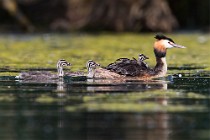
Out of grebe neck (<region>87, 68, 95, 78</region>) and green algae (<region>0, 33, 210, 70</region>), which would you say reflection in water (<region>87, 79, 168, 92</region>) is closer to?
grebe neck (<region>87, 68, 95, 78</region>)

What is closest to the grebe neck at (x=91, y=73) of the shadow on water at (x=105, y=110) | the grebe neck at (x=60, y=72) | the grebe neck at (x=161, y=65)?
the grebe neck at (x=60, y=72)

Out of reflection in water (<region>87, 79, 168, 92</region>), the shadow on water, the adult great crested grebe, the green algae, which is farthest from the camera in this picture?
the green algae

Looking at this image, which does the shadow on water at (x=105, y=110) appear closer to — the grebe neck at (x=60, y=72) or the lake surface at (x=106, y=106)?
the lake surface at (x=106, y=106)

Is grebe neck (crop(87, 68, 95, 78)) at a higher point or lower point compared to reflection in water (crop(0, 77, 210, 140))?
higher

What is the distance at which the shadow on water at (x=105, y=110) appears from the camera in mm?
9727

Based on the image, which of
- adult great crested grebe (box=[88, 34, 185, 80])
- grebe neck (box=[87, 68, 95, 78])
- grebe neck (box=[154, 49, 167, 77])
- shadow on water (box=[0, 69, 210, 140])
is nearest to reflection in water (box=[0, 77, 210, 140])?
shadow on water (box=[0, 69, 210, 140])

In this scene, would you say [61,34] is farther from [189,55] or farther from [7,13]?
[189,55]

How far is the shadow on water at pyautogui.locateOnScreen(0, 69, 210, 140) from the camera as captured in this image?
9.73 metres

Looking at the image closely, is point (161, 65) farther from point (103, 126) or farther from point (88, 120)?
point (103, 126)

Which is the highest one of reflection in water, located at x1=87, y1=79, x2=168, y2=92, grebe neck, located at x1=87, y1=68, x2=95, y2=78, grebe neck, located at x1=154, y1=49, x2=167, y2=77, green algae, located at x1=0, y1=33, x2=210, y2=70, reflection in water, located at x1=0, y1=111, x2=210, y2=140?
green algae, located at x1=0, y1=33, x2=210, y2=70

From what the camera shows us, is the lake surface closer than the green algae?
Yes

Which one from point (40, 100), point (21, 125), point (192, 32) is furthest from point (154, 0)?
point (21, 125)

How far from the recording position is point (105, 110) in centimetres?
1131

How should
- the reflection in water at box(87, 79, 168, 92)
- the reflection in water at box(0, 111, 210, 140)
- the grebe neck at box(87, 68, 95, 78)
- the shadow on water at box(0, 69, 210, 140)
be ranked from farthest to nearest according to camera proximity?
1. the grebe neck at box(87, 68, 95, 78)
2. the reflection in water at box(87, 79, 168, 92)
3. the shadow on water at box(0, 69, 210, 140)
4. the reflection in water at box(0, 111, 210, 140)
